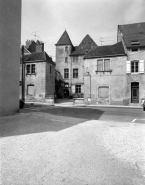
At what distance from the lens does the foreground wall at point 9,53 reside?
8.80 meters

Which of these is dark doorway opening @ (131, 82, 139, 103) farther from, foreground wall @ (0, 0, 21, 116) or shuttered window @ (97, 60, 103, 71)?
foreground wall @ (0, 0, 21, 116)

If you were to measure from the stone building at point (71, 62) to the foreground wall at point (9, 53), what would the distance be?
20.6 metres

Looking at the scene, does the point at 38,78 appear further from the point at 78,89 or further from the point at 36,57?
the point at 78,89

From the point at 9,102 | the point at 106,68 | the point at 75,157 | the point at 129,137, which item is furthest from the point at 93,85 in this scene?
the point at 75,157

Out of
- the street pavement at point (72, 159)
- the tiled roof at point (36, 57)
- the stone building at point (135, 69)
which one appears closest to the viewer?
the street pavement at point (72, 159)

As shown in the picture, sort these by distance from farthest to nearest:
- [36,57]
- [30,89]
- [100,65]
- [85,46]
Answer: [85,46]
[36,57]
[30,89]
[100,65]

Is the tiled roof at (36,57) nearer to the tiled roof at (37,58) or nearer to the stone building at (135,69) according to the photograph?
the tiled roof at (37,58)

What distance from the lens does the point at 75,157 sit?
11.3ft

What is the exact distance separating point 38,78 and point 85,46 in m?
14.6

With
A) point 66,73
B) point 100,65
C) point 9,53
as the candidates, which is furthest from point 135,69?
point 66,73

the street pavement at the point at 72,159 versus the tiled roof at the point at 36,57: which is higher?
the tiled roof at the point at 36,57

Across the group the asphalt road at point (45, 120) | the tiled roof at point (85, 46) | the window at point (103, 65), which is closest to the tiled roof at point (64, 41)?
the tiled roof at point (85, 46)

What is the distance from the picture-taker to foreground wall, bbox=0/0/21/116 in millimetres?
8797

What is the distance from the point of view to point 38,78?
23.0 m
